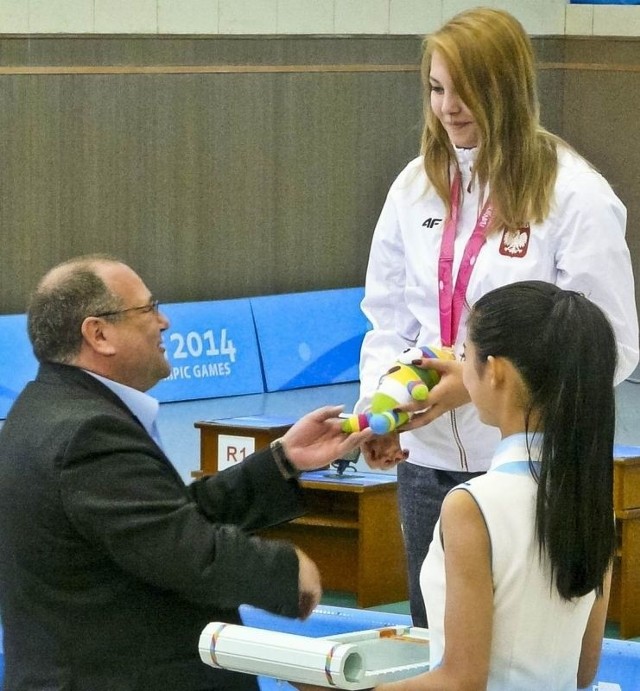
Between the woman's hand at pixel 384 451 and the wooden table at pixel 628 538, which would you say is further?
the wooden table at pixel 628 538

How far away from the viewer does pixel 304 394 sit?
31.8ft

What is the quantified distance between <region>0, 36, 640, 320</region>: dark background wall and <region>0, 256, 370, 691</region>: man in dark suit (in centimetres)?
632

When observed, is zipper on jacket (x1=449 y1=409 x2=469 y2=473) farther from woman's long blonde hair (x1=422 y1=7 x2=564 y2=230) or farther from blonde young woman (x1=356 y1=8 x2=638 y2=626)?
woman's long blonde hair (x1=422 y1=7 x2=564 y2=230)

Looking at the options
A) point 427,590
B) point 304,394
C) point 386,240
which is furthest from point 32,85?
point 427,590

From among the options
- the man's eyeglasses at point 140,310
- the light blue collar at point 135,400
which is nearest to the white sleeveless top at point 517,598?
the light blue collar at point 135,400

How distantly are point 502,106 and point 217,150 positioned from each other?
7.33 meters

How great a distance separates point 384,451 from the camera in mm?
2924

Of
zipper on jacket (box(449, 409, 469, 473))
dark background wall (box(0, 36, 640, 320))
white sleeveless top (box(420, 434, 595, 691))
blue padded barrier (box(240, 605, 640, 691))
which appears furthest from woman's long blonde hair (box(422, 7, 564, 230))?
dark background wall (box(0, 36, 640, 320))

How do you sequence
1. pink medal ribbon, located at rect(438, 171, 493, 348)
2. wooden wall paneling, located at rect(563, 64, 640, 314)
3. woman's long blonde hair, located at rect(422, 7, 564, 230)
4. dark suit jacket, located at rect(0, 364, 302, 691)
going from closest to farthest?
dark suit jacket, located at rect(0, 364, 302, 691), woman's long blonde hair, located at rect(422, 7, 564, 230), pink medal ribbon, located at rect(438, 171, 493, 348), wooden wall paneling, located at rect(563, 64, 640, 314)

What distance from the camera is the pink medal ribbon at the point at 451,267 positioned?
2832 mm

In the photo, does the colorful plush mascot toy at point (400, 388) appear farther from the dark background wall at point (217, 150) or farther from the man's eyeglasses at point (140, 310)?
the dark background wall at point (217, 150)

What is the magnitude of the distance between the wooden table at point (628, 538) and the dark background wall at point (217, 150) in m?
4.88

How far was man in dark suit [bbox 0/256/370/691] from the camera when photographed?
101 inches

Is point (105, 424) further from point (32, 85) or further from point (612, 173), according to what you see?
point (612, 173)
